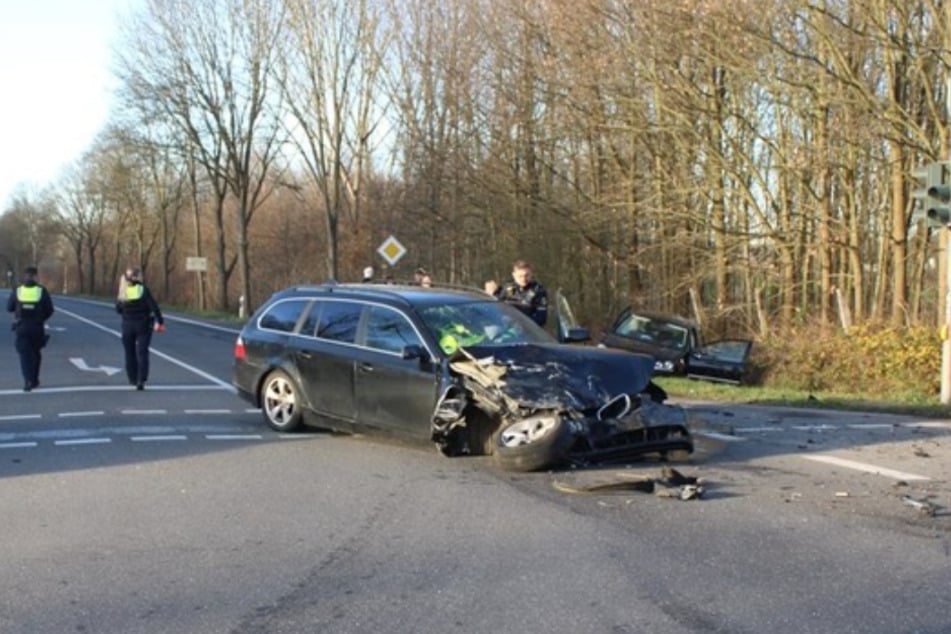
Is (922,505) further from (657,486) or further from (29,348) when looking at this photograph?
(29,348)

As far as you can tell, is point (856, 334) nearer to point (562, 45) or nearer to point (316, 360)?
point (562, 45)

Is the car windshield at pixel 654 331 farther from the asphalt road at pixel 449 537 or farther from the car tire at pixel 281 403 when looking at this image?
the car tire at pixel 281 403

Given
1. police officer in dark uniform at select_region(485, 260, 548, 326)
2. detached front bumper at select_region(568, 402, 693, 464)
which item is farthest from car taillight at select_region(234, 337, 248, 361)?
detached front bumper at select_region(568, 402, 693, 464)

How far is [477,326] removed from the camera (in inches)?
382

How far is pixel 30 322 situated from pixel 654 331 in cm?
1190

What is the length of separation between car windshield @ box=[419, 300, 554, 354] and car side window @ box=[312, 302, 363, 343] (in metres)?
0.81

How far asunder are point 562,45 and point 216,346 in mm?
10677

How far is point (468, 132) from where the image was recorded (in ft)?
100

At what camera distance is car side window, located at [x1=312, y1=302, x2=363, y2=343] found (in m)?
10.1

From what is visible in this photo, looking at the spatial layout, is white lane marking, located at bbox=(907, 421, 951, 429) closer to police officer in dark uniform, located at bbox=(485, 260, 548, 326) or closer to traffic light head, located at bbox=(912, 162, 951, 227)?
traffic light head, located at bbox=(912, 162, 951, 227)

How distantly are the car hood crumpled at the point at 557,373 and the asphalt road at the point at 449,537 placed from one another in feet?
1.96

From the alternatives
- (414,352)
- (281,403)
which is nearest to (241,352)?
(281,403)

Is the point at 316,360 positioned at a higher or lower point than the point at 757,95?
lower

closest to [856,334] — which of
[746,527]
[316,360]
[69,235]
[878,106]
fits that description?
[878,106]
